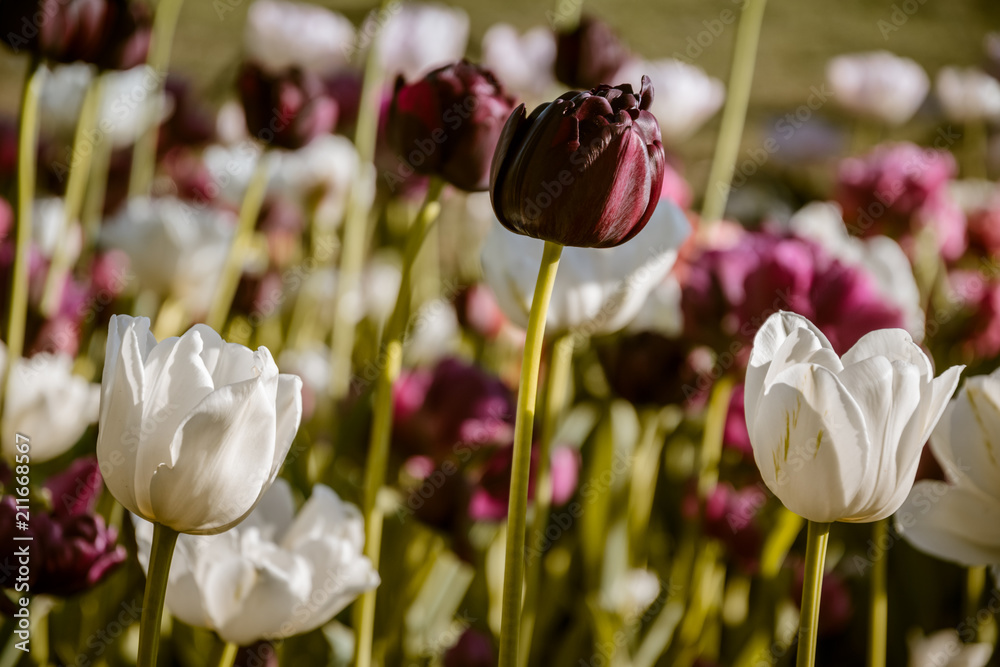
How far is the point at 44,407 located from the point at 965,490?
46 cm

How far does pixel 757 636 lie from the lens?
56cm

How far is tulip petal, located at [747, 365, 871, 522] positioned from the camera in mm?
278

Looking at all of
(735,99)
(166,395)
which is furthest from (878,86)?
(166,395)

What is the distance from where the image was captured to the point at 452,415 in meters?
0.55

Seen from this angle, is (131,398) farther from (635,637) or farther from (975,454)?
(635,637)

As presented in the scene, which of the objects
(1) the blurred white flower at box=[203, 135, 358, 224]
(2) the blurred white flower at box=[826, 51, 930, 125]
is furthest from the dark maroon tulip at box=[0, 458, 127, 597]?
(2) the blurred white flower at box=[826, 51, 930, 125]

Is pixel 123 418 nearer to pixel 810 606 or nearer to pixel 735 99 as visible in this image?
Answer: pixel 810 606

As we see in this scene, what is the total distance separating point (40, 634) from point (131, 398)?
0.21 meters

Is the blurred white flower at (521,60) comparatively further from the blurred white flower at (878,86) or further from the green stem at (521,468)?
the green stem at (521,468)

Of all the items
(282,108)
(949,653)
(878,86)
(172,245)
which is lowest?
(949,653)

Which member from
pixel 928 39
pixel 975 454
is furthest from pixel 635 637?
pixel 928 39

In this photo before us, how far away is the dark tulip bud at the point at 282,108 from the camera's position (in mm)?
575

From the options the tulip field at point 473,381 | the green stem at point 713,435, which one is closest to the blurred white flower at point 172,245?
the tulip field at point 473,381

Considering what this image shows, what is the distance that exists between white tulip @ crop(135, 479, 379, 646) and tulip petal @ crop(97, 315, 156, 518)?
0.22ft
